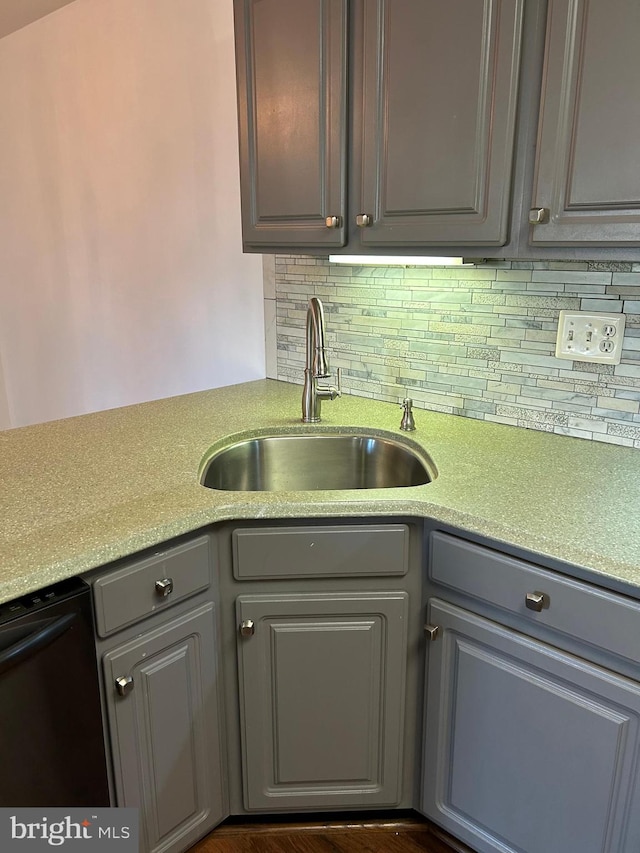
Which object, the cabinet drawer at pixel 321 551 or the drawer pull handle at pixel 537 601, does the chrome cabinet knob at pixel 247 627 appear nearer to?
the cabinet drawer at pixel 321 551

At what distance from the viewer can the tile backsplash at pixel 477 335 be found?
1552 mm

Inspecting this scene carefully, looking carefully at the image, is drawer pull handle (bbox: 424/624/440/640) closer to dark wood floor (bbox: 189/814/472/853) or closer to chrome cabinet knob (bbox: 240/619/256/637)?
chrome cabinet knob (bbox: 240/619/256/637)

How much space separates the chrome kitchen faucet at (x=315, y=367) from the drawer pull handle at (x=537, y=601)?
0.84 m

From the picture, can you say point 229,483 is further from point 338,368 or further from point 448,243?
point 448,243

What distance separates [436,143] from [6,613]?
50.3 inches

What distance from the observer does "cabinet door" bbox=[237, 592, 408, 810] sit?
1386 mm

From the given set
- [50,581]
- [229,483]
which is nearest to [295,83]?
[229,483]

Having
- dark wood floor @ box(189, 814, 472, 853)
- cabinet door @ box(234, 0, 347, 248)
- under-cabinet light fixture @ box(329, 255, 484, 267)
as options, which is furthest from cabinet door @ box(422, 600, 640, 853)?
cabinet door @ box(234, 0, 347, 248)

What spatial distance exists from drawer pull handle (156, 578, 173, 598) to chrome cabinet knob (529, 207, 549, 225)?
1.05 m

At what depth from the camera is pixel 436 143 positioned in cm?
140

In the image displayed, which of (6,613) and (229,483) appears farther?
(229,483)

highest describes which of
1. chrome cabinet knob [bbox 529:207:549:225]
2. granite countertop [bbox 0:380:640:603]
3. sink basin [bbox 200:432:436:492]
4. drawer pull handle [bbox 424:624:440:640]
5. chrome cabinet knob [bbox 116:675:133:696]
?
chrome cabinet knob [bbox 529:207:549:225]
